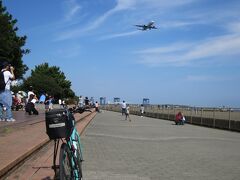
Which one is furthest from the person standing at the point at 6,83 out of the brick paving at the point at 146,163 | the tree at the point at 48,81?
the tree at the point at 48,81

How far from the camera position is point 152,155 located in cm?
1115

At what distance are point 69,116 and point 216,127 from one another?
75.4 ft

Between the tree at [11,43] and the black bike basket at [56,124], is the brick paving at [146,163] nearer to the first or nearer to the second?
the black bike basket at [56,124]

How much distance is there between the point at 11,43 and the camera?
45.6 meters

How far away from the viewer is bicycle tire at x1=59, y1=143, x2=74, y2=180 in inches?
212

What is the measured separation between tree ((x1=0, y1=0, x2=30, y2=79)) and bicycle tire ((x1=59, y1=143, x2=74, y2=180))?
125ft

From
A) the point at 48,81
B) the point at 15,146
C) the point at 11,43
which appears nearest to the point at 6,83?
the point at 15,146

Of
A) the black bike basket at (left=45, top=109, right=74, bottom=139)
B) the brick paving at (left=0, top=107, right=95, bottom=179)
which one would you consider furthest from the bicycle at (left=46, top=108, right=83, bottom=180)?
the brick paving at (left=0, top=107, right=95, bottom=179)

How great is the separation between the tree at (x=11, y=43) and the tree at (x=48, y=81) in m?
47.0

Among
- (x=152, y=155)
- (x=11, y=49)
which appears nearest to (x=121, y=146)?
(x=152, y=155)

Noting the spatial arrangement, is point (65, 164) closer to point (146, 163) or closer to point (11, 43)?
point (146, 163)

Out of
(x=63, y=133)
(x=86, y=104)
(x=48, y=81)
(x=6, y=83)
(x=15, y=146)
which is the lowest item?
(x=15, y=146)

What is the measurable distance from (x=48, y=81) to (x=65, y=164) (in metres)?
102

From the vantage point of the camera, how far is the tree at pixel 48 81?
4102 inches
